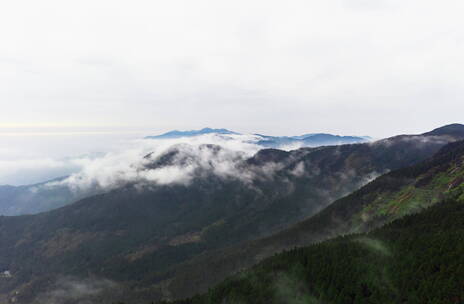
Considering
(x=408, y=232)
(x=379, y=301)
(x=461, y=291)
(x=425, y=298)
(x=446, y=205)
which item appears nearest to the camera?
(x=461, y=291)

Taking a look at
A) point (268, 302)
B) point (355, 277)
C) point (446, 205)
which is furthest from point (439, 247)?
point (268, 302)

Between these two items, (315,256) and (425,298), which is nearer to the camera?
(425,298)

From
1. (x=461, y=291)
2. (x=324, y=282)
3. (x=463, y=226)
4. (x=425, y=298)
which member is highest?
(x=463, y=226)

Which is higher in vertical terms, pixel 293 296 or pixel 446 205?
pixel 446 205

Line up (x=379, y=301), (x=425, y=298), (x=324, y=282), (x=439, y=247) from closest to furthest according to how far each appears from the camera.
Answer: (x=425, y=298) → (x=379, y=301) → (x=439, y=247) → (x=324, y=282)

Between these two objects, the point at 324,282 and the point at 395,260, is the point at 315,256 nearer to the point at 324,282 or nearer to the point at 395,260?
the point at 324,282

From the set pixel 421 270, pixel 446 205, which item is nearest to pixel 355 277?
pixel 421 270

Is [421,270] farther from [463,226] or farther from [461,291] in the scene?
[463,226]
